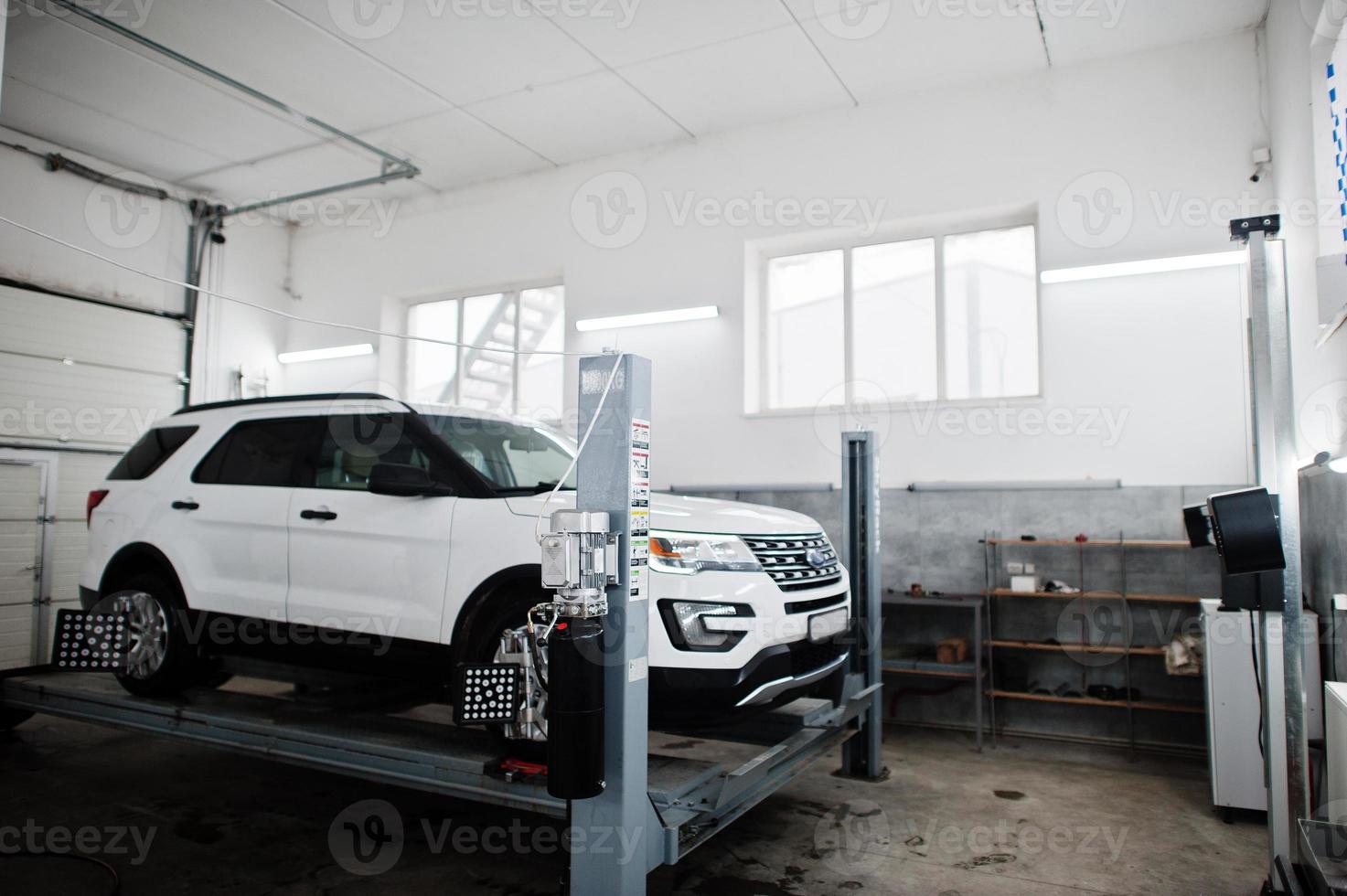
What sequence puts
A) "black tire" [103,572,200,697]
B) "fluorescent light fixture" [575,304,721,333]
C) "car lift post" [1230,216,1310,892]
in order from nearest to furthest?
"car lift post" [1230,216,1310,892], "black tire" [103,572,200,697], "fluorescent light fixture" [575,304,721,333]

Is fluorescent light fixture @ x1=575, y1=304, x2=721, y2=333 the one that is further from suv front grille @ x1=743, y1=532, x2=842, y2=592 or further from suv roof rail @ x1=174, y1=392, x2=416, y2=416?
suv front grille @ x1=743, y1=532, x2=842, y2=592

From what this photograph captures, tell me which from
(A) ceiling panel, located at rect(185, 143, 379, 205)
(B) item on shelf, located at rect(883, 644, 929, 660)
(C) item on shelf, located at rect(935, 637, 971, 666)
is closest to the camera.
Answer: (C) item on shelf, located at rect(935, 637, 971, 666)

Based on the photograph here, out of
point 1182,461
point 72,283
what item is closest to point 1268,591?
point 1182,461

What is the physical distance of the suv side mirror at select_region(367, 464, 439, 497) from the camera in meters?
3.58

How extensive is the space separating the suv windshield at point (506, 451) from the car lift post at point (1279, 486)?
2.74 m

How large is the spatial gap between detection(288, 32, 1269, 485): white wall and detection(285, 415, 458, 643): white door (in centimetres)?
336

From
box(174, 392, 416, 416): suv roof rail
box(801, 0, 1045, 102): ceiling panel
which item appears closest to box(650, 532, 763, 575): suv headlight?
box(174, 392, 416, 416): suv roof rail

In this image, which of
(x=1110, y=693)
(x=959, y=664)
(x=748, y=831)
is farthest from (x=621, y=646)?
(x=1110, y=693)

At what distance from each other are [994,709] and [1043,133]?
3939 millimetres

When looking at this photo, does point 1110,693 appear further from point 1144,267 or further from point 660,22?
point 660,22

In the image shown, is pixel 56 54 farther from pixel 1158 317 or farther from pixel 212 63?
pixel 1158 317

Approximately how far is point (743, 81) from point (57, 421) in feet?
21.0

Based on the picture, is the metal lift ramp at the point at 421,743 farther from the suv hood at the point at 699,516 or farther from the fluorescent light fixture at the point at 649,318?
the fluorescent light fixture at the point at 649,318

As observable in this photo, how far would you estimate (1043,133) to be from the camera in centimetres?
607
